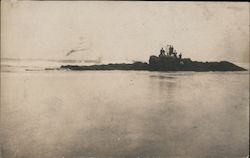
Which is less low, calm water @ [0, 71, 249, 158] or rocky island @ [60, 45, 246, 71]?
rocky island @ [60, 45, 246, 71]

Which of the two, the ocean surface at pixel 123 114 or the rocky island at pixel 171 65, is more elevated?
the rocky island at pixel 171 65

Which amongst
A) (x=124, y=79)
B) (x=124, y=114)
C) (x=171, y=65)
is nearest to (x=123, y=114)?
(x=124, y=114)

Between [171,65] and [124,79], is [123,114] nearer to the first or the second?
[124,79]

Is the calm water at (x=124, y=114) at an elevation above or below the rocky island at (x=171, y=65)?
below

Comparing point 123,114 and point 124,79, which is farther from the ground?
point 124,79

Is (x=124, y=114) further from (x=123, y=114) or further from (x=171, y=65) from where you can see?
(x=171, y=65)
